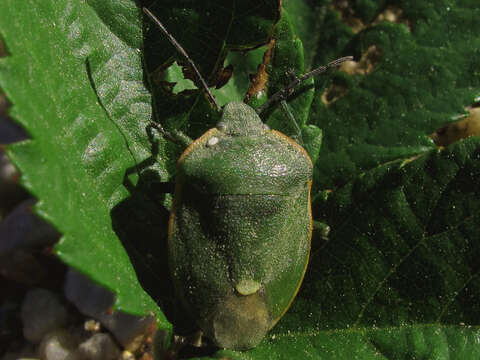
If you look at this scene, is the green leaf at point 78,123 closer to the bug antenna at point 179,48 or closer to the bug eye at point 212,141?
the bug antenna at point 179,48

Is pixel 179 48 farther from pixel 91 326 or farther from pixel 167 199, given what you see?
pixel 91 326

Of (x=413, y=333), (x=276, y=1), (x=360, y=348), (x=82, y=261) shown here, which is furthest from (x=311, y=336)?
(x=276, y=1)

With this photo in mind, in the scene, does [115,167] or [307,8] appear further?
[307,8]

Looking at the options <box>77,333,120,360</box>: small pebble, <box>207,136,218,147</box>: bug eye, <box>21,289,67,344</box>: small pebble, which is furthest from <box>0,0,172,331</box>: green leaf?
<box>21,289,67,344</box>: small pebble

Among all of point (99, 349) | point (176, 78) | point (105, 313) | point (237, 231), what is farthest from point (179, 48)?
point (99, 349)

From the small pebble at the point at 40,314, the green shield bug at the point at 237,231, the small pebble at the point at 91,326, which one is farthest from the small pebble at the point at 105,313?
the green shield bug at the point at 237,231

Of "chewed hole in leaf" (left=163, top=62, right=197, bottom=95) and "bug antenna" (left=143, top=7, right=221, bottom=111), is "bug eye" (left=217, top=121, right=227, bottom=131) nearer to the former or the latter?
"bug antenna" (left=143, top=7, right=221, bottom=111)

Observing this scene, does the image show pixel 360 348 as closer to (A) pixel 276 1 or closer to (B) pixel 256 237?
(B) pixel 256 237
